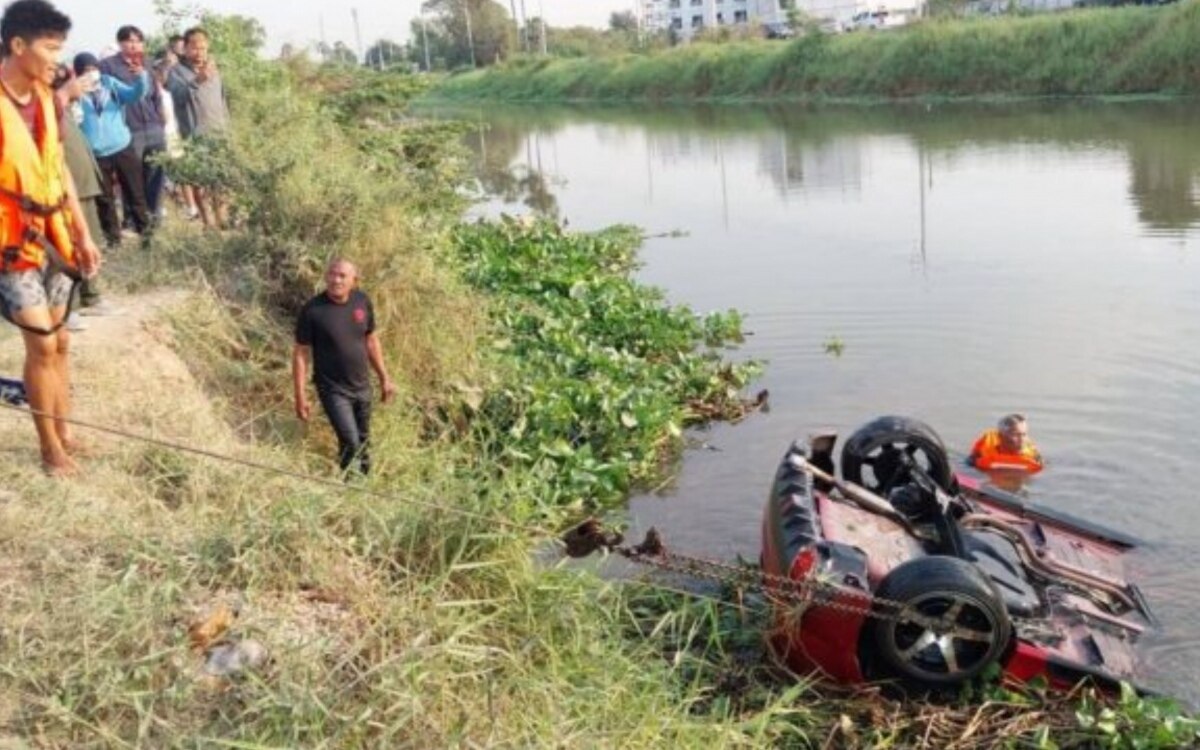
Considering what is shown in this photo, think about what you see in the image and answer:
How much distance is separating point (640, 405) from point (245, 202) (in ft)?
11.7

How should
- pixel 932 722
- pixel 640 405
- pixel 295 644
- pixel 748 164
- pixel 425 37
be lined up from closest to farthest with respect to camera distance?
1. pixel 295 644
2. pixel 932 722
3. pixel 640 405
4. pixel 748 164
5. pixel 425 37

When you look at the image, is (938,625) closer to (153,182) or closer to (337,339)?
(337,339)

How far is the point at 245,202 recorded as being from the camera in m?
9.55

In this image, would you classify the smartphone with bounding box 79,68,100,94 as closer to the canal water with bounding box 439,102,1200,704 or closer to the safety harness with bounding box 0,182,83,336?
the safety harness with bounding box 0,182,83,336

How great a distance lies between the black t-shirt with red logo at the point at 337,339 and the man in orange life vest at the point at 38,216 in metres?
1.54

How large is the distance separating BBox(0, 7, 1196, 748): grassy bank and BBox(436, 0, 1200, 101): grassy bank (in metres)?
29.6

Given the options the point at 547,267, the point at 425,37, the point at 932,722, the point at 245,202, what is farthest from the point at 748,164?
the point at 425,37

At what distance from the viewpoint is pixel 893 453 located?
276 inches

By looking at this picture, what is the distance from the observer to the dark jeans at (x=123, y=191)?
10.0 m

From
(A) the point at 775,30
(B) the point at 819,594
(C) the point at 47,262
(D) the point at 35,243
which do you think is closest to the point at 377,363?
(C) the point at 47,262

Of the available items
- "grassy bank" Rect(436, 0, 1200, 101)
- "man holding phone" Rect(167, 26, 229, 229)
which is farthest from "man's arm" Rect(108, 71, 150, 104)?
"grassy bank" Rect(436, 0, 1200, 101)

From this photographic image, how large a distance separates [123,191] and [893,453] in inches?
278

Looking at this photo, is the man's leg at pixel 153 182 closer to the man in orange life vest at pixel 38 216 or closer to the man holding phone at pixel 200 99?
the man holding phone at pixel 200 99

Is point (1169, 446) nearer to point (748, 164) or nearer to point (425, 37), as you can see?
point (748, 164)
